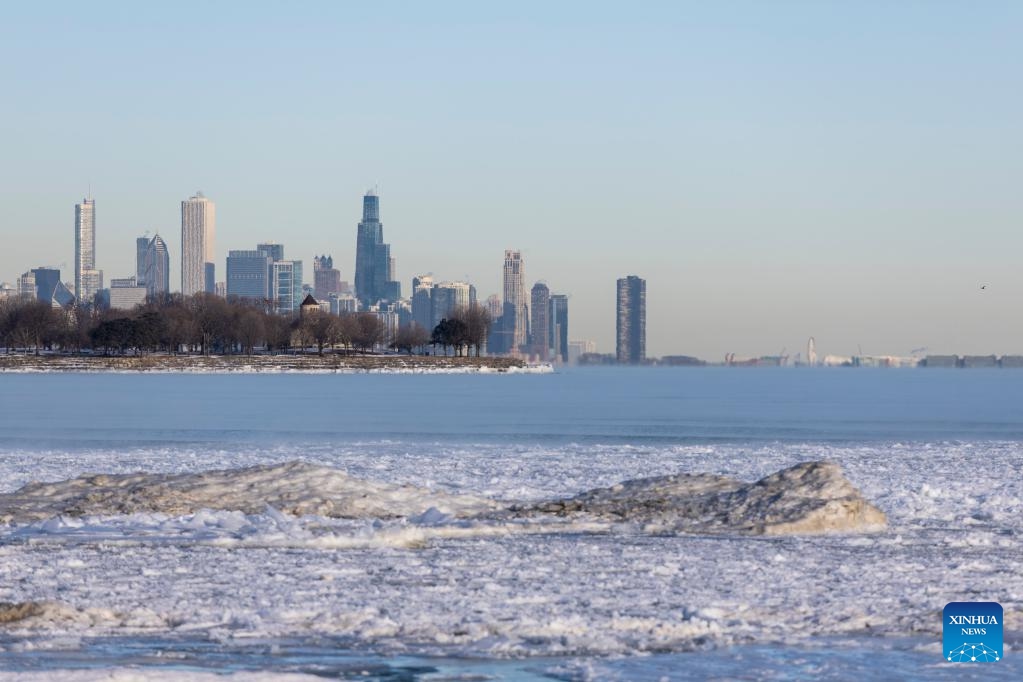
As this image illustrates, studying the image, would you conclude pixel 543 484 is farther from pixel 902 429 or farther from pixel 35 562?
pixel 902 429

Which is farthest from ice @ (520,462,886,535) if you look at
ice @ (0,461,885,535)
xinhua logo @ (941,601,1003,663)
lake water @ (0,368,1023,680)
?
xinhua logo @ (941,601,1003,663)

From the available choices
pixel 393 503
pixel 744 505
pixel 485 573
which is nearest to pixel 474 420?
pixel 393 503

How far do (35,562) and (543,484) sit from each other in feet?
44.4

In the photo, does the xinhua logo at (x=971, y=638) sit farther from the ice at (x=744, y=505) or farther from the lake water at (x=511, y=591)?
the ice at (x=744, y=505)

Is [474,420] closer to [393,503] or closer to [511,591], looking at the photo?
[393,503]

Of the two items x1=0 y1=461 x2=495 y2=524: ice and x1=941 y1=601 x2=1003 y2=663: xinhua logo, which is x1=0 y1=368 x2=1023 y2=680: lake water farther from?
x1=0 y1=461 x2=495 y2=524: ice

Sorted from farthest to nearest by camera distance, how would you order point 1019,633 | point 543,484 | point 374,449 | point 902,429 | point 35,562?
point 902,429
point 374,449
point 543,484
point 35,562
point 1019,633

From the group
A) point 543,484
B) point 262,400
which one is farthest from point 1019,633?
point 262,400

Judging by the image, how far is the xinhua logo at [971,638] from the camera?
1205 centimetres

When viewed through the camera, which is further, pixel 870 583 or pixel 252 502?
pixel 252 502

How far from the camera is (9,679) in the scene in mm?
11180

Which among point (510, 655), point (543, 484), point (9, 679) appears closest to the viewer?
point (9, 679)

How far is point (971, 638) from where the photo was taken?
1212 cm

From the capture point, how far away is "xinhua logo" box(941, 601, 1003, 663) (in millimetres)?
12055
